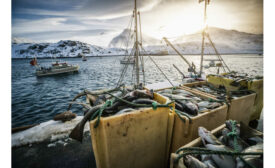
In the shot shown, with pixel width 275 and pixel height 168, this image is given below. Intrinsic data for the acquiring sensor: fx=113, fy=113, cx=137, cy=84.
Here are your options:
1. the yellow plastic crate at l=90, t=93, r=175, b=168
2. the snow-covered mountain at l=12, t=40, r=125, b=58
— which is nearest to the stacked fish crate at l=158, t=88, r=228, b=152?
the yellow plastic crate at l=90, t=93, r=175, b=168

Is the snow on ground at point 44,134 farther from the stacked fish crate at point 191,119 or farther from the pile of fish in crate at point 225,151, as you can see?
the pile of fish in crate at point 225,151

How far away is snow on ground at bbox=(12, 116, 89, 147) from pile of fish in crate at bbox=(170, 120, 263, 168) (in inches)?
150

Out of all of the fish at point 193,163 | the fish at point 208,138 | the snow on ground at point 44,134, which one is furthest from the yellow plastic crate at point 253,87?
the snow on ground at point 44,134

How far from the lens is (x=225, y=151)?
4.75ft

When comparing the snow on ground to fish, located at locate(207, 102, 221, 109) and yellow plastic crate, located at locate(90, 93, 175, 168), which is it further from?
fish, located at locate(207, 102, 221, 109)

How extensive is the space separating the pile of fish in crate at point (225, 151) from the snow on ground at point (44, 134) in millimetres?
3815

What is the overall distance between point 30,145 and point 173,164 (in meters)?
4.51

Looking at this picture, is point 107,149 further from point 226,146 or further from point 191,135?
point 226,146

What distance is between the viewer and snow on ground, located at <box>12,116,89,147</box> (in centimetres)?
375

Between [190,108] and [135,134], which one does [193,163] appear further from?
[190,108]

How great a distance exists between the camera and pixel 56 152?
3.43 meters

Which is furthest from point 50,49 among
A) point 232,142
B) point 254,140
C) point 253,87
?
point 254,140

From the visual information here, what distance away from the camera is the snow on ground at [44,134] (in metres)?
3.75

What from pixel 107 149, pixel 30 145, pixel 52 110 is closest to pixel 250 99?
pixel 107 149
